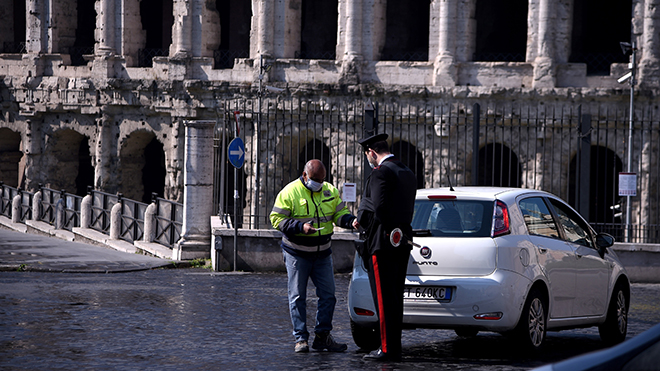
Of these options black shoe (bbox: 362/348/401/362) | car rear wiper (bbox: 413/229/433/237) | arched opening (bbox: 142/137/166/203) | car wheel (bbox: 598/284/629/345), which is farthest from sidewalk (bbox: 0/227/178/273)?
arched opening (bbox: 142/137/166/203)

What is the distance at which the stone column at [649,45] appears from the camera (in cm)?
2330

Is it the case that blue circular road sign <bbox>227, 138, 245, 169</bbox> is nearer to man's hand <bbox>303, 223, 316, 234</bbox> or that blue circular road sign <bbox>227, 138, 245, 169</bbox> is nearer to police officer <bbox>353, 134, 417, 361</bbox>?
man's hand <bbox>303, 223, 316, 234</bbox>

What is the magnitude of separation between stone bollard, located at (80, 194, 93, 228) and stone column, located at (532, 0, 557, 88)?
11.7 metres

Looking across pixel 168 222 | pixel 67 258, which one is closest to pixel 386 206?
pixel 67 258

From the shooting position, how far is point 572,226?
811 centimetres

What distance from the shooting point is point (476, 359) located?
7246 mm

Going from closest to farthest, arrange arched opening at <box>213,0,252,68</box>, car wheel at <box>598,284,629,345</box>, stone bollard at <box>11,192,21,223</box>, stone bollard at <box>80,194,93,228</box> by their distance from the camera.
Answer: car wheel at <box>598,284,629,345</box>, stone bollard at <box>80,194,93,228</box>, stone bollard at <box>11,192,21,223</box>, arched opening at <box>213,0,252,68</box>

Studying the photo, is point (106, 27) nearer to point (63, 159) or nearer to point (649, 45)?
point (63, 159)

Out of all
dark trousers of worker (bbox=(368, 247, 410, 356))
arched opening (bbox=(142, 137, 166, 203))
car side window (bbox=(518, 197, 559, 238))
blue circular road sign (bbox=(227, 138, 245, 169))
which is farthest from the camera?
arched opening (bbox=(142, 137, 166, 203))

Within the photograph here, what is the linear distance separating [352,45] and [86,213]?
30.9ft

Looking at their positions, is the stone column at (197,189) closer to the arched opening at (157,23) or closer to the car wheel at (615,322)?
the car wheel at (615,322)

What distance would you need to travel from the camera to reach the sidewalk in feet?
46.0

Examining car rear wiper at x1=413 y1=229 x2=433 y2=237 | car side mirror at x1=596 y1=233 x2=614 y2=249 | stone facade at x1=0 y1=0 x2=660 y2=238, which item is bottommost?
car side mirror at x1=596 y1=233 x2=614 y2=249

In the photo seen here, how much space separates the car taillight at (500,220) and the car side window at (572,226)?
91 cm
